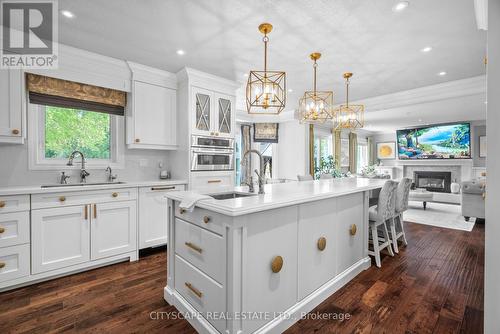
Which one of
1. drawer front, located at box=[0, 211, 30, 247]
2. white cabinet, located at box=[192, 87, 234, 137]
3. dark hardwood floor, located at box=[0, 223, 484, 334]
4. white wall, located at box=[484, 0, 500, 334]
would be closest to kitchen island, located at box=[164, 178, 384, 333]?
dark hardwood floor, located at box=[0, 223, 484, 334]

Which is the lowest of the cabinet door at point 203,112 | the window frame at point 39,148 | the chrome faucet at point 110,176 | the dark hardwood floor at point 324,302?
the dark hardwood floor at point 324,302

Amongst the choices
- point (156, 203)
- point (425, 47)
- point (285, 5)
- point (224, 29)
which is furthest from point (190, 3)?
point (425, 47)

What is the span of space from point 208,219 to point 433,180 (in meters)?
9.52

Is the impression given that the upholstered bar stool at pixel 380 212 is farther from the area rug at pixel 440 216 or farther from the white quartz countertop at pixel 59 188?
the area rug at pixel 440 216

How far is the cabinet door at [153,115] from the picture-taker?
322 cm

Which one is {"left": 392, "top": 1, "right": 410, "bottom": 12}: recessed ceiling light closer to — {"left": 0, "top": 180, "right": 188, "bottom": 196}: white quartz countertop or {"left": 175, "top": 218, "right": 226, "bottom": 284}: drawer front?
{"left": 175, "top": 218, "right": 226, "bottom": 284}: drawer front

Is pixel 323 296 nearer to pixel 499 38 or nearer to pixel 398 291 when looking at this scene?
pixel 398 291

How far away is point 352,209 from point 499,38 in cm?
167

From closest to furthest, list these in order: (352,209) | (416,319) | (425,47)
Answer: (416,319)
(352,209)
(425,47)

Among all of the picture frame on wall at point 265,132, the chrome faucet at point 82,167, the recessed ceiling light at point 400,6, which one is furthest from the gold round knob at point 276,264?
the picture frame on wall at point 265,132

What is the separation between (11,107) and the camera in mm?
2359

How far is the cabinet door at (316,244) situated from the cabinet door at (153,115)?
2452 millimetres

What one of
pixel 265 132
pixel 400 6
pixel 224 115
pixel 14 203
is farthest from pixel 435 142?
pixel 14 203

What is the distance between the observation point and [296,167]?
6.39 m
